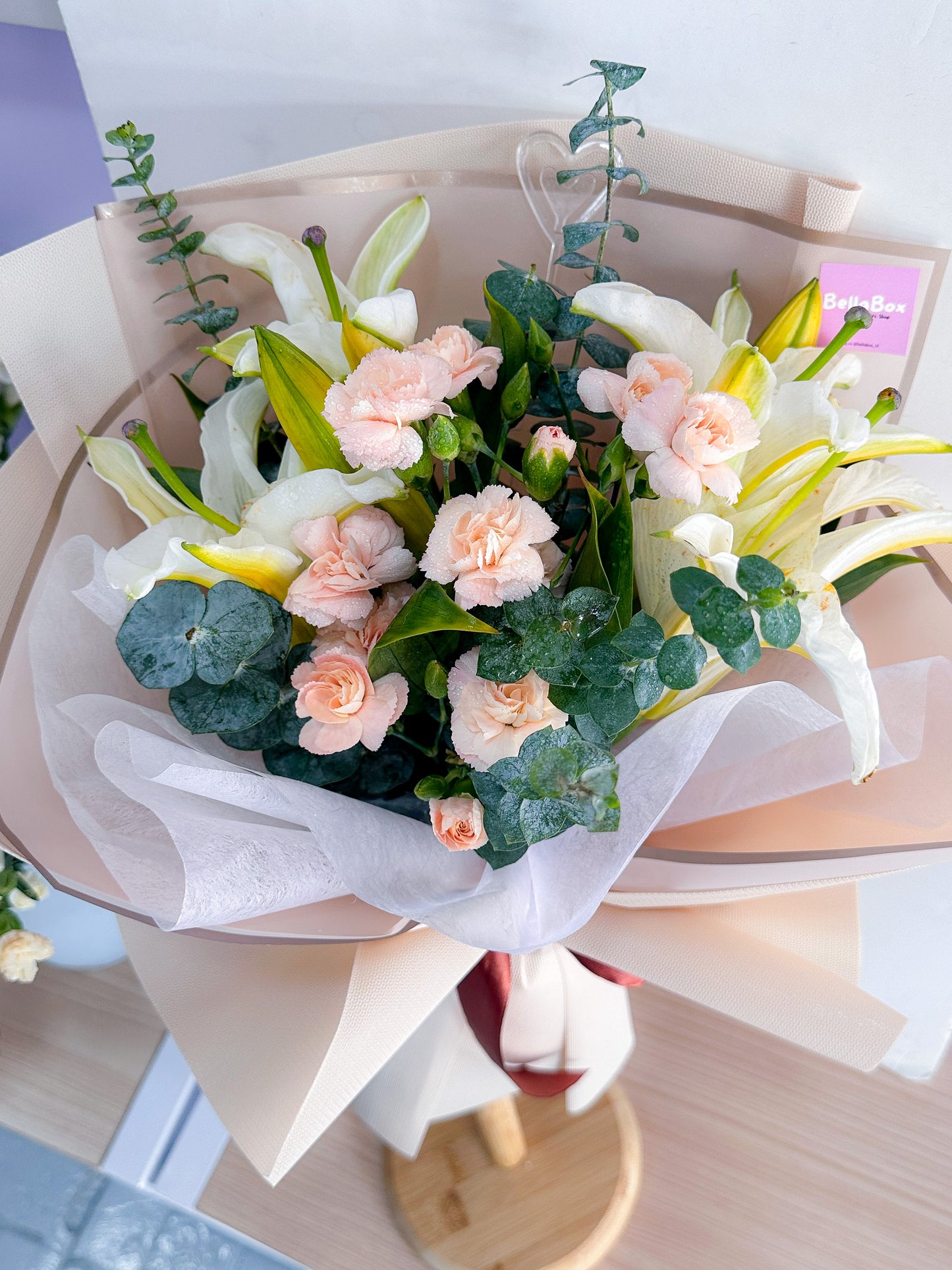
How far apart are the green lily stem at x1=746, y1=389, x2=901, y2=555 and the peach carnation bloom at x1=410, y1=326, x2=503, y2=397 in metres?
0.12

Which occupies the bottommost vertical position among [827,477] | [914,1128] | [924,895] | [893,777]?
[914,1128]

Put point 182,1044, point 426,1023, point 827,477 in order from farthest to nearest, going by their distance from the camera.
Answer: point 426,1023 < point 182,1044 < point 827,477

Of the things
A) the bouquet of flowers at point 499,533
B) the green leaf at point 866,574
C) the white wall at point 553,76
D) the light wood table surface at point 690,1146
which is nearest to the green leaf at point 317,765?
the bouquet of flowers at point 499,533

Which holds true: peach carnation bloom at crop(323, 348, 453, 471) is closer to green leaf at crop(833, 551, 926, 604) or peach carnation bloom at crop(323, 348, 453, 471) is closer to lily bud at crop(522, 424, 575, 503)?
lily bud at crop(522, 424, 575, 503)

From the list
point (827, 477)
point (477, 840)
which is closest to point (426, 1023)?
point (477, 840)

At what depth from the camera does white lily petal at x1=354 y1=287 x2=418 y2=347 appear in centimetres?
34

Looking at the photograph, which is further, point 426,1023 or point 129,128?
point 426,1023

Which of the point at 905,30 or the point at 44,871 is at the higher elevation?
the point at 905,30

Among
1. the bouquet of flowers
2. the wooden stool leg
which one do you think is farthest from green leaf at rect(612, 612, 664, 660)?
the wooden stool leg

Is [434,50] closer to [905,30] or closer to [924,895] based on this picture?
[905,30]

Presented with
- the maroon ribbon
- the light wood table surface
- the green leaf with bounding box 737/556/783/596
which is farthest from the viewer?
the light wood table surface

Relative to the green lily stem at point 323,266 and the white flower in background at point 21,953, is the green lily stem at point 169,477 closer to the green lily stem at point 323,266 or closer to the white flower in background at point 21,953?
the green lily stem at point 323,266

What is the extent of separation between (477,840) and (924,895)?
462 millimetres

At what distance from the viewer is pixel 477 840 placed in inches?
13.3
